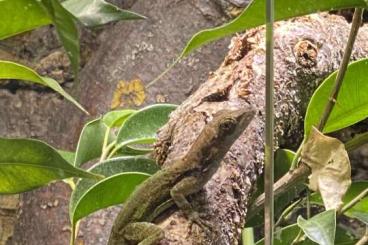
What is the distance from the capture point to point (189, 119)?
1200mm

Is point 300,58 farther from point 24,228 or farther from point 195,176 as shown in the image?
point 24,228

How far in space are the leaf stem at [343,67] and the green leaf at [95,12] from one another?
0.30 m

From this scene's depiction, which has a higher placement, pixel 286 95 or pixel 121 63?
pixel 121 63

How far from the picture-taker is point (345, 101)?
3.80ft

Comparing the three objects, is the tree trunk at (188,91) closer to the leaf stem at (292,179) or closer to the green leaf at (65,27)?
the leaf stem at (292,179)

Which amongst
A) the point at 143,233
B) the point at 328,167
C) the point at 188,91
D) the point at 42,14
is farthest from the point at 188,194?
the point at 188,91

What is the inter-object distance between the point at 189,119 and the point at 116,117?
293mm

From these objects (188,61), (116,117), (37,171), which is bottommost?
(37,171)

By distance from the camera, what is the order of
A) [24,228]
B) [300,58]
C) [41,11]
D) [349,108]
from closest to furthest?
[41,11]
[349,108]
[300,58]
[24,228]

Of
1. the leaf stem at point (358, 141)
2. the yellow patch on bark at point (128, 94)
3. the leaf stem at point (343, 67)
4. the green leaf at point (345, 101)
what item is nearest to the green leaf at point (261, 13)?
the leaf stem at point (343, 67)

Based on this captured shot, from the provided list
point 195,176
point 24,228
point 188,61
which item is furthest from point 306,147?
point 24,228

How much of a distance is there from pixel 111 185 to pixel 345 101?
0.39 m

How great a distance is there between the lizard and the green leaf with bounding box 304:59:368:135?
101mm

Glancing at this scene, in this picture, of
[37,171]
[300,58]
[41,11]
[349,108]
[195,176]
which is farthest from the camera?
[300,58]
